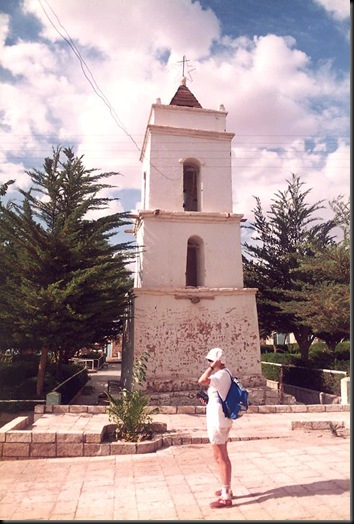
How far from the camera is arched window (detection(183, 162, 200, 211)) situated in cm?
→ 1614

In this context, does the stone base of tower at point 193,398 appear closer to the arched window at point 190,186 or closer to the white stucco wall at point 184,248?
the white stucco wall at point 184,248

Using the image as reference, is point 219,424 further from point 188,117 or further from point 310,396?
point 188,117

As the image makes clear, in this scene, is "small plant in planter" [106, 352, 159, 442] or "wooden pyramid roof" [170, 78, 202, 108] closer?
"small plant in planter" [106, 352, 159, 442]

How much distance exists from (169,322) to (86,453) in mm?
6630

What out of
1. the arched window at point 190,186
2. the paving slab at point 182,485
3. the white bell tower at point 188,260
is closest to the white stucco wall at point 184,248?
the white bell tower at point 188,260

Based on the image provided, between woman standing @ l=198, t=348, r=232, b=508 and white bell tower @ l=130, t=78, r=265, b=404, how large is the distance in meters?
8.20

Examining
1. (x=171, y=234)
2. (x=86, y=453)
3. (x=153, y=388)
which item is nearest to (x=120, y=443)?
(x=86, y=453)

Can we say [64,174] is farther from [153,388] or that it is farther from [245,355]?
[245,355]

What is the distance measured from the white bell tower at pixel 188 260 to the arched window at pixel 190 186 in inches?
1.7

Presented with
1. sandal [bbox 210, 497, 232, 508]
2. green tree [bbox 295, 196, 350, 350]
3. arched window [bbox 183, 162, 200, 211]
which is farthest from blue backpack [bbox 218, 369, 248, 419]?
arched window [bbox 183, 162, 200, 211]

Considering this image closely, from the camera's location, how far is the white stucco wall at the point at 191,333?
13195mm

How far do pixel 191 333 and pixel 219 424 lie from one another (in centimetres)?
890

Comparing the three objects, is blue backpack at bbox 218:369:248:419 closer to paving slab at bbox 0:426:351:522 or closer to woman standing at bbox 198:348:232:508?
woman standing at bbox 198:348:232:508

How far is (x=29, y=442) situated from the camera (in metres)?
7.09
